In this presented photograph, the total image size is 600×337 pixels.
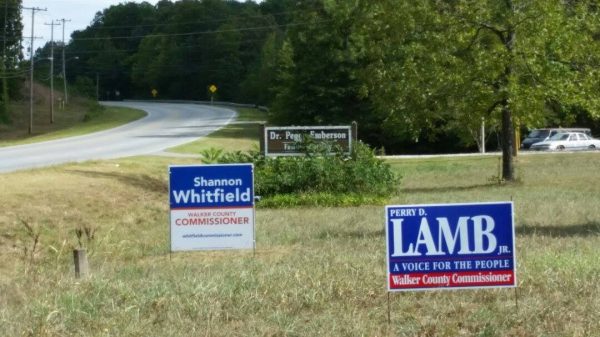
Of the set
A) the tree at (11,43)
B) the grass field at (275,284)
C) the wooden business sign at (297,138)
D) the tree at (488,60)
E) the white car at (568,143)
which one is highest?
the tree at (11,43)

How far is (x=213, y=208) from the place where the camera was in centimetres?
1256

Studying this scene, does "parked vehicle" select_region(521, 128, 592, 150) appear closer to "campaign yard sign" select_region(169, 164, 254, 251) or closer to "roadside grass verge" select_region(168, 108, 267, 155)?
"roadside grass verge" select_region(168, 108, 267, 155)

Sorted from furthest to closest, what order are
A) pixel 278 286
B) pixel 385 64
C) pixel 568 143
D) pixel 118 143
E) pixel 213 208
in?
1. pixel 568 143
2. pixel 118 143
3. pixel 385 64
4. pixel 213 208
5. pixel 278 286

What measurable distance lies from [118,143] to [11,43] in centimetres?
5923

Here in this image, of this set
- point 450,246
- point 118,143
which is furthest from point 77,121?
point 450,246

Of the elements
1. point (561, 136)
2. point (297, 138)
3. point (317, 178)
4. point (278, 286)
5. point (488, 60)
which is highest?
point (488, 60)

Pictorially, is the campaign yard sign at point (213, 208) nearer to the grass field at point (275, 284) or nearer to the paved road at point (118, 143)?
the grass field at point (275, 284)

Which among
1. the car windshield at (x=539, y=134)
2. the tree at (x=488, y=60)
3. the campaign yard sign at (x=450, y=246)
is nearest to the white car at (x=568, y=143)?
the car windshield at (x=539, y=134)

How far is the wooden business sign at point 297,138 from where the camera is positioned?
24891 millimetres

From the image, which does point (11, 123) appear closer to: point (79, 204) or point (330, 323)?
point (79, 204)

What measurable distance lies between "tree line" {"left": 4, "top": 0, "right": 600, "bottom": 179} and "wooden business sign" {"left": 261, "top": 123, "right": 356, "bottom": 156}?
16.7 feet

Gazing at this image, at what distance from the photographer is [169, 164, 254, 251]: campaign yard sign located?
40.8 ft

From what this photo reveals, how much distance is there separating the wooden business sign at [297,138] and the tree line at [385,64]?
5.08 metres

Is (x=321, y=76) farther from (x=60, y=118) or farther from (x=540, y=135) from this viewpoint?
(x=60, y=118)
